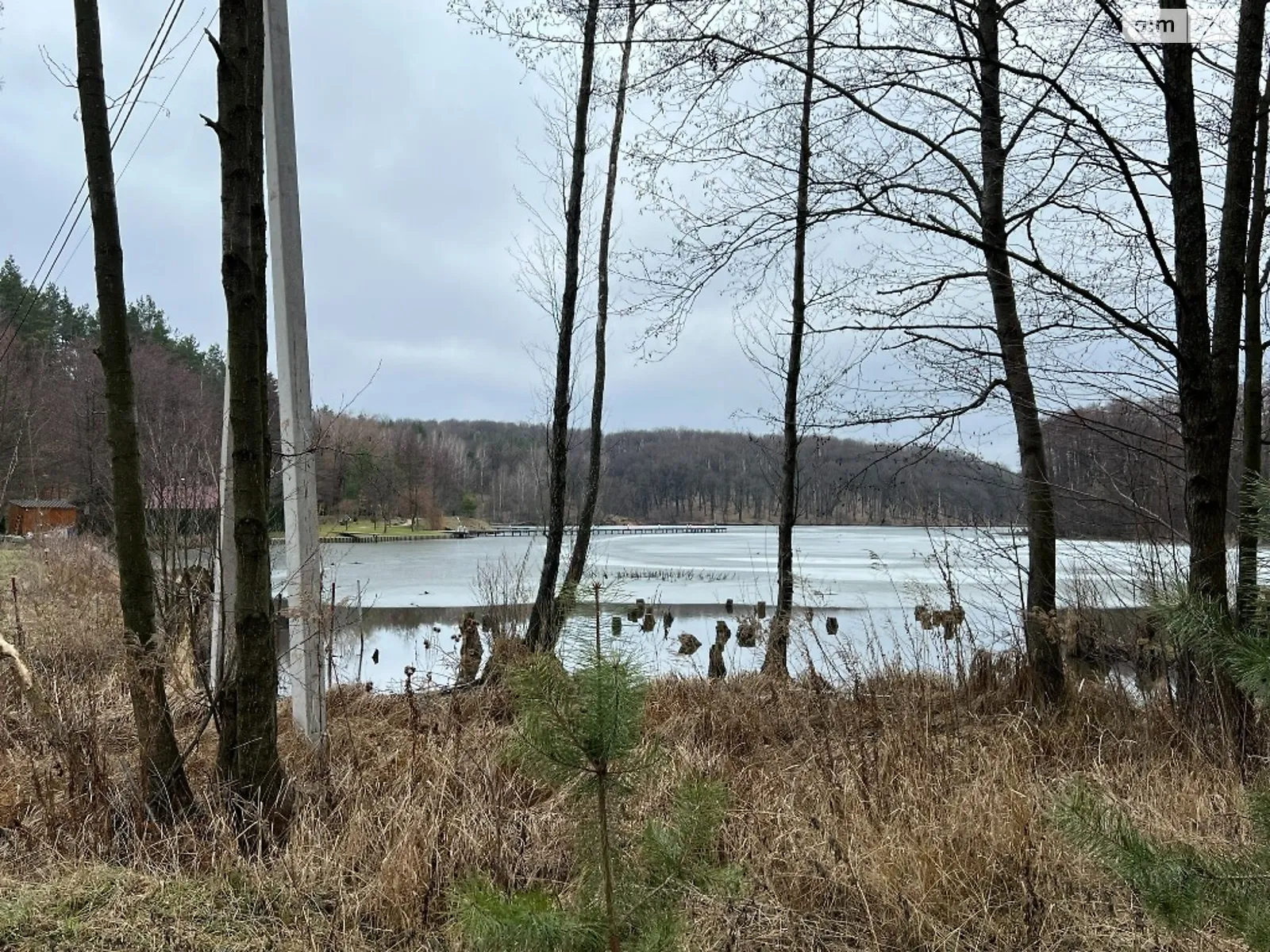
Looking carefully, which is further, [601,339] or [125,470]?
[601,339]

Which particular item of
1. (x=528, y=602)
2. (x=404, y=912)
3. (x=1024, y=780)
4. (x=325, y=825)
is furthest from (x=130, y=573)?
(x=528, y=602)

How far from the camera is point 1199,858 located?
1.64m

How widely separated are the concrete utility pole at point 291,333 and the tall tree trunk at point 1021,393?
149 inches

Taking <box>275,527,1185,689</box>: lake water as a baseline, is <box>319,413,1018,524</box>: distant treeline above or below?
above

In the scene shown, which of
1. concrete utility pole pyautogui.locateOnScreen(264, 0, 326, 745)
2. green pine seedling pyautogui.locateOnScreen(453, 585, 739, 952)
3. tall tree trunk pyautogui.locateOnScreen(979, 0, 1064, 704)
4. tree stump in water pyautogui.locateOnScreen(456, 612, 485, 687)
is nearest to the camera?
green pine seedling pyautogui.locateOnScreen(453, 585, 739, 952)

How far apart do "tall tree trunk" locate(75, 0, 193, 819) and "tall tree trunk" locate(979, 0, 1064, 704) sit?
172 inches

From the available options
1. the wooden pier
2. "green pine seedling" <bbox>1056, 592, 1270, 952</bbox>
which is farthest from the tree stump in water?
the wooden pier

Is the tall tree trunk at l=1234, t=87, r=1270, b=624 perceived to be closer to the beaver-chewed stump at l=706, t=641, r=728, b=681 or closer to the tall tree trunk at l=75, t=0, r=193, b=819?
the beaver-chewed stump at l=706, t=641, r=728, b=681

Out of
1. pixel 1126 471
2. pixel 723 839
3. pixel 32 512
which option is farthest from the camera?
pixel 32 512

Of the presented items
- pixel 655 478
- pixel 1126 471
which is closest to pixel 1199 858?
pixel 1126 471

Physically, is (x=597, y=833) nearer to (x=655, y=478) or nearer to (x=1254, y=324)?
(x=1254, y=324)

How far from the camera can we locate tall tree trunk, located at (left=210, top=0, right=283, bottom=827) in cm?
315

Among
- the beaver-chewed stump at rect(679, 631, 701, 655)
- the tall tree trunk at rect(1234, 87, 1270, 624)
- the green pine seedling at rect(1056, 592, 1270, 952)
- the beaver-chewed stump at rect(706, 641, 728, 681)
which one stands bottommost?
the beaver-chewed stump at rect(706, 641, 728, 681)

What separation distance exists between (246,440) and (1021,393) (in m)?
4.56
